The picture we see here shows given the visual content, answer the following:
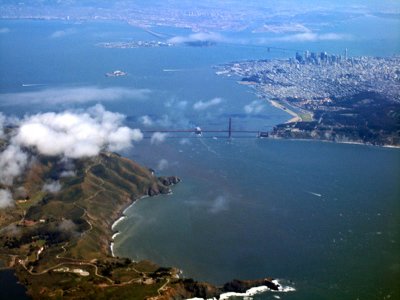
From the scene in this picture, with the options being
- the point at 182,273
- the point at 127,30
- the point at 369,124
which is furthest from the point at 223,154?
the point at 127,30

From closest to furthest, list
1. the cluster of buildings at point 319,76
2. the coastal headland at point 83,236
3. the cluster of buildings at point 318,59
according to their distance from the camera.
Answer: the coastal headland at point 83,236 < the cluster of buildings at point 319,76 < the cluster of buildings at point 318,59

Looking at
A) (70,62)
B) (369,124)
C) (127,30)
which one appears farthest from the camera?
(127,30)

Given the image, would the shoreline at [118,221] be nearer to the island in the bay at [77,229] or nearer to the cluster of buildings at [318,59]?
the island in the bay at [77,229]

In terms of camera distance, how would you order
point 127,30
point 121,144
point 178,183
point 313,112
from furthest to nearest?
point 127,30, point 313,112, point 121,144, point 178,183

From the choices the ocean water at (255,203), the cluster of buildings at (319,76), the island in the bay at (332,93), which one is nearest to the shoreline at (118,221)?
the ocean water at (255,203)

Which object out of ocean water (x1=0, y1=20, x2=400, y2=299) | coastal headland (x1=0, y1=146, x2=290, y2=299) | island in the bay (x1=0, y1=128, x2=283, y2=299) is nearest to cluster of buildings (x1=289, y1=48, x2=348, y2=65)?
ocean water (x1=0, y1=20, x2=400, y2=299)

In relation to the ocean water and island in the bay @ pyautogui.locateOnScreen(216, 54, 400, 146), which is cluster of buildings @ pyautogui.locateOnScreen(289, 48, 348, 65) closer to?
island in the bay @ pyautogui.locateOnScreen(216, 54, 400, 146)

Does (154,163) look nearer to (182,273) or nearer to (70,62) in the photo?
(182,273)
